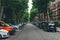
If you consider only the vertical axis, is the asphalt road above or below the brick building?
below

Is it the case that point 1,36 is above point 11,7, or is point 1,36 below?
below

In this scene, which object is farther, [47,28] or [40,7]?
Answer: [40,7]

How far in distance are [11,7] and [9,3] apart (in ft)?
10.0

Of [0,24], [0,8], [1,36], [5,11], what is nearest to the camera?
[1,36]

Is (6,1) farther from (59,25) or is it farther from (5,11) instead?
(59,25)

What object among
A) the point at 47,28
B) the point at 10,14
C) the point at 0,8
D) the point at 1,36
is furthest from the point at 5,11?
the point at 1,36

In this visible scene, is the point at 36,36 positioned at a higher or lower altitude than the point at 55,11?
lower

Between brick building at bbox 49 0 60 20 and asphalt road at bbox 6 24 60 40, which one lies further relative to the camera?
brick building at bbox 49 0 60 20

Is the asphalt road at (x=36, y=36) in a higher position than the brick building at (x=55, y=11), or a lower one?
lower

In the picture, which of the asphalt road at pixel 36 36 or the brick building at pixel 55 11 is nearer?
the asphalt road at pixel 36 36

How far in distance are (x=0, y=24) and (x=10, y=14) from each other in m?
28.1

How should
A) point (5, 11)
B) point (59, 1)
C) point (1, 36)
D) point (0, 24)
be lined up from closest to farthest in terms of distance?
point (1, 36) → point (0, 24) → point (5, 11) → point (59, 1)

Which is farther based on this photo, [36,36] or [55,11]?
[55,11]

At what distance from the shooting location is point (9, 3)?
49.4m
